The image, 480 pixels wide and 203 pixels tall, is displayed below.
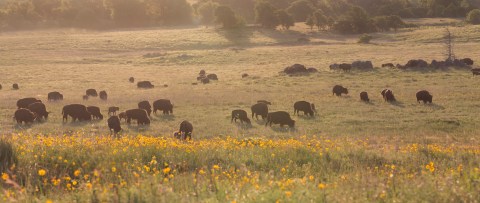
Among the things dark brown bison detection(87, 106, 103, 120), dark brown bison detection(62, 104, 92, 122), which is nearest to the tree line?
dark brown bison detection(87, 106, 103, 120)

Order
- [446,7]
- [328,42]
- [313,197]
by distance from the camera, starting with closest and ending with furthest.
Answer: [313,197] → [328,42] → [446,7]

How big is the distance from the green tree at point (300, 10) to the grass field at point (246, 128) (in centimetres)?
2847

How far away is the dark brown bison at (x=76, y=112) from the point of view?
76.2ft

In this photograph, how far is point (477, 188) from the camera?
252 inches

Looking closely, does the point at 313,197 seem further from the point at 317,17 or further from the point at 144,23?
the point at 144,23

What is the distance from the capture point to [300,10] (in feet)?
351

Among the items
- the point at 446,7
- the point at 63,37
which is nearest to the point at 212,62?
the point at 63,37

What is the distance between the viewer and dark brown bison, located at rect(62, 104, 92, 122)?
2322 cm

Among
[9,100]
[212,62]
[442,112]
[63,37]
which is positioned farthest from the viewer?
[63,37]

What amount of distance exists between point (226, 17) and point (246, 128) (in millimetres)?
71001

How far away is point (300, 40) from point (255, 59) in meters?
20.3

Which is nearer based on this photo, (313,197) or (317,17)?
(313,197)

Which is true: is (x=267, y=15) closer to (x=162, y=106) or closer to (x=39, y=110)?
(x=162, y=106)

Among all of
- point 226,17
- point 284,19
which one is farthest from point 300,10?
point 226,17
